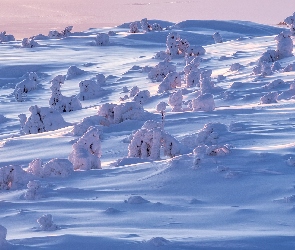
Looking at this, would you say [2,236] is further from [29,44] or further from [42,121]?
[29,44]

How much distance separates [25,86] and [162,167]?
7172mm

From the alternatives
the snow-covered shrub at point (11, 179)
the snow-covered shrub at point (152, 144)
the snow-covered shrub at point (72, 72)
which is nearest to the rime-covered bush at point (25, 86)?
the snow-covered shrub at point (72, 72)

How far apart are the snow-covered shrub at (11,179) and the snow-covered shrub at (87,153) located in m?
0.45

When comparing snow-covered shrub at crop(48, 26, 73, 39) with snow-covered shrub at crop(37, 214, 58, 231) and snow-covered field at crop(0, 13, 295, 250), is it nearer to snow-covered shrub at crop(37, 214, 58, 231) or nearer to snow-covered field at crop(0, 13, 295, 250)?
snow-covered field at crop(0, 13, 295, 250)

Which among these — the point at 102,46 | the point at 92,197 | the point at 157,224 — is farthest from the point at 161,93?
the point at 102,46

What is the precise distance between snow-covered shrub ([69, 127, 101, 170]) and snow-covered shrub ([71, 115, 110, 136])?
2.31ft

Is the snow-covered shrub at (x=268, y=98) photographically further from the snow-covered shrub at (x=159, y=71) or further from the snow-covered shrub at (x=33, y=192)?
the snow-covered shrub at (x=159, y=71)

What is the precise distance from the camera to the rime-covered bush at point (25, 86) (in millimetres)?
10664

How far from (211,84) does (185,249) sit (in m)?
5.68

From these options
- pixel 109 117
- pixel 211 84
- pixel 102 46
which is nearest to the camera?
pixel 109 117

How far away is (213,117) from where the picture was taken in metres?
6.42

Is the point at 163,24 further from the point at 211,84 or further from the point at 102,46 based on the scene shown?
the point at 211,84

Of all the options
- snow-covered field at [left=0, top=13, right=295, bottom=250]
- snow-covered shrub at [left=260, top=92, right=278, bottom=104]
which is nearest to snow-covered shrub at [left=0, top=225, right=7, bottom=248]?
snow-covered field at [left=0, top=13, right=295, bottom=250]

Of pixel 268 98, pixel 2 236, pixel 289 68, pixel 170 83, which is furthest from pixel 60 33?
pixel 2 236
